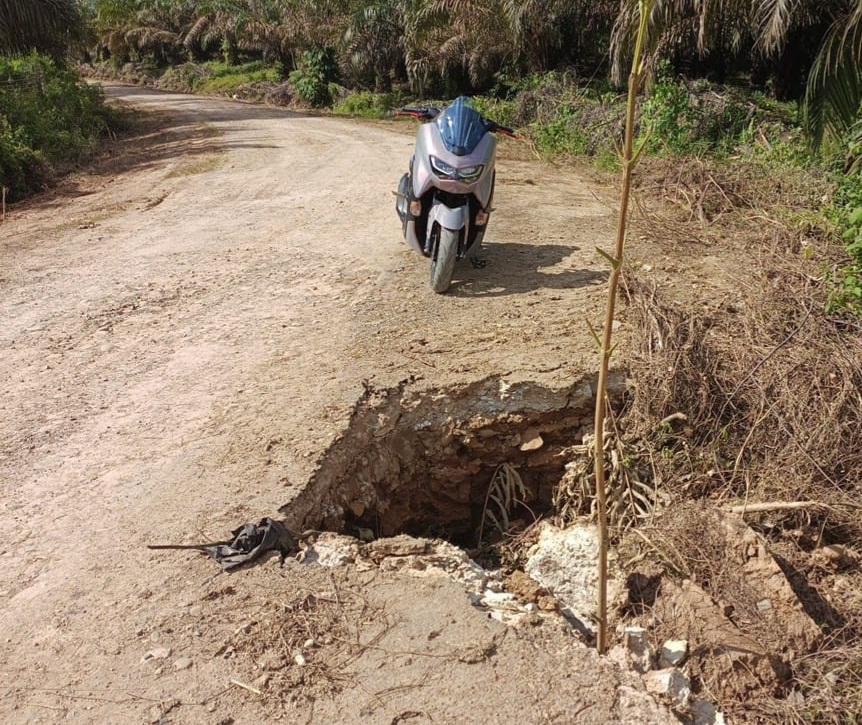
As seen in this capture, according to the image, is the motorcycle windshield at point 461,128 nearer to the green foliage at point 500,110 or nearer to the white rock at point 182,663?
the white rock at point 182,663

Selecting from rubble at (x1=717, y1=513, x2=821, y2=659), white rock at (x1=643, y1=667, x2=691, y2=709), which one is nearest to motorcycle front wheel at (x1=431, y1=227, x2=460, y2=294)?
rubble at (x1=717, y1=513, x2=821, y2=659)

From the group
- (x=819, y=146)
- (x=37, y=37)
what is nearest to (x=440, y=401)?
(x=819, y=146)

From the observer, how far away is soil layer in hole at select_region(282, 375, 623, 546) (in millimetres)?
4188

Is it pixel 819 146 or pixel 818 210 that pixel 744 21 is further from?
pixel 818 210

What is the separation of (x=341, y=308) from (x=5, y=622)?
3065 mm

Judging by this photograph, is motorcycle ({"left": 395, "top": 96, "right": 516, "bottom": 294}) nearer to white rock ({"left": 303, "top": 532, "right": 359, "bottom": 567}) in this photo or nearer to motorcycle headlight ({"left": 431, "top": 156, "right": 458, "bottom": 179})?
motorcycle headlight ({"left": 431, "top": 156, "right": 458, "bottom": 179})

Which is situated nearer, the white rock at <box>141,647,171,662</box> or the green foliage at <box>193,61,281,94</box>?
the white rock at <box>141,647,171,662</box>

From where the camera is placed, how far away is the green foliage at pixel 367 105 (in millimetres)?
19938

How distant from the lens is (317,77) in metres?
22.3

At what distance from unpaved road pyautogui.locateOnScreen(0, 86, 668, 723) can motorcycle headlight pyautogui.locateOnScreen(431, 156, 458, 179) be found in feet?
2.85

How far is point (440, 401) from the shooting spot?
4391mm

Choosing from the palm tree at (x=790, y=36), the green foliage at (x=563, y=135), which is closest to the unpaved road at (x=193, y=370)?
the palm tree at (x=790, y=36)

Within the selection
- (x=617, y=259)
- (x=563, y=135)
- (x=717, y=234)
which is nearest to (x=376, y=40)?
(x=563, y=135)

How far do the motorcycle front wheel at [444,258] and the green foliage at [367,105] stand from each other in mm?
14999
